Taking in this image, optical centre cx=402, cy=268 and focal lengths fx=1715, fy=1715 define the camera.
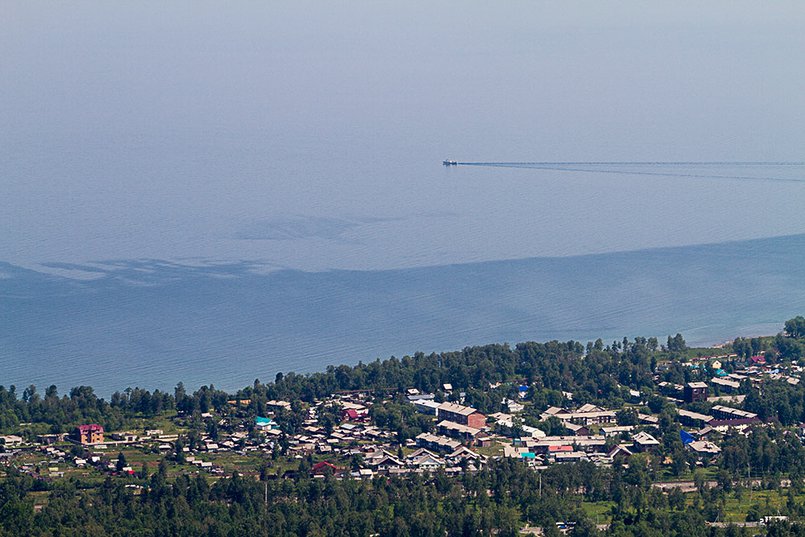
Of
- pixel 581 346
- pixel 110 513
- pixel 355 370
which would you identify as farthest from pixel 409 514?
pixel 581 346

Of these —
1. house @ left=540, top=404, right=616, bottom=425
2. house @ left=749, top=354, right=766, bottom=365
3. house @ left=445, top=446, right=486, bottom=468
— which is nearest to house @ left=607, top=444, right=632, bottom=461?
house @ left=540, top=404, right=616, bottom=425

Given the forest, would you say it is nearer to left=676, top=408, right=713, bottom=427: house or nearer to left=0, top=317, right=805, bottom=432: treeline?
left=0, top=317, right=805, bottom=432: treeline

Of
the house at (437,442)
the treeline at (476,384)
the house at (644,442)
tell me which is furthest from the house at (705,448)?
the house at (437,442)

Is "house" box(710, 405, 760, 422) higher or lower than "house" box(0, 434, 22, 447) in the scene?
higher

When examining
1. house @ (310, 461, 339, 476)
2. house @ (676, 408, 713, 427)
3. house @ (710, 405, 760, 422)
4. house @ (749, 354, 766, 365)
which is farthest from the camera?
house @ (749, 354, 766, 365)

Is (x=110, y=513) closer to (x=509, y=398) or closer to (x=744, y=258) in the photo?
(x=509, y=398)

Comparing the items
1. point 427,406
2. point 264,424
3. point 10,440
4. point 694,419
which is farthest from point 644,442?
point 10,440

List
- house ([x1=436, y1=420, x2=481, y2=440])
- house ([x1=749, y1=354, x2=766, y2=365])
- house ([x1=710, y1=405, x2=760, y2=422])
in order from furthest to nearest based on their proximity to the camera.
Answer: house ([x1=749, y1=354, x2=766, y2=365])
house ([x1=710, y1=405, x2=760, y2=422])
house ([x1=436, y1=420, x2=481, y2=440])

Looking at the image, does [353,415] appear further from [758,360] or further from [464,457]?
[758,360]
